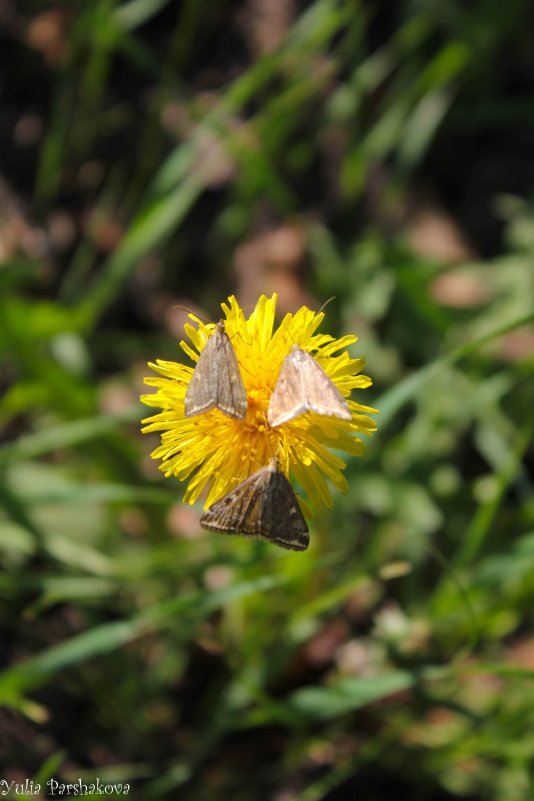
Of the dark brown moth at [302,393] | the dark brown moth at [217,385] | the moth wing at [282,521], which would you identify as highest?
the dark brown moth at [217,385]

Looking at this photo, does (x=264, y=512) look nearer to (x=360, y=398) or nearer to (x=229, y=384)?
(x=229, y=384)

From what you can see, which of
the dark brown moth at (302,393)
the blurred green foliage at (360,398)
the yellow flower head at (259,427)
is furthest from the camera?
the blurred green foliage at (360,398)

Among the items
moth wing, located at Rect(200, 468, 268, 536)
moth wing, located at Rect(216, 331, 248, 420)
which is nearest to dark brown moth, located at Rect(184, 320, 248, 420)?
moth wing, located at Rect(216, 331, 248, 420)

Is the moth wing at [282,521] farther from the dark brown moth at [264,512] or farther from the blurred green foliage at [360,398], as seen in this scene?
the blurred green foliage at [360,398]

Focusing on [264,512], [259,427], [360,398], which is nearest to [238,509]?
[264,512]

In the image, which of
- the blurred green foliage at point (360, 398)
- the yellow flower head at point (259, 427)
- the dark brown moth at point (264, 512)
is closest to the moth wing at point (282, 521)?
the dark brown moth at point (264, 512)

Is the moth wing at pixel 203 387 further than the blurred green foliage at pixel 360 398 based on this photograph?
No

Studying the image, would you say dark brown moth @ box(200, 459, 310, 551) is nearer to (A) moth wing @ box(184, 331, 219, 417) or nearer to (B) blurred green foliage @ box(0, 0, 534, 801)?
(A) moth wing @ box(184, 331, 219, 417)
